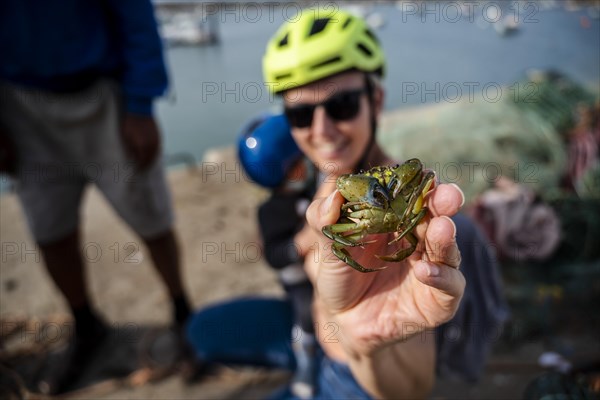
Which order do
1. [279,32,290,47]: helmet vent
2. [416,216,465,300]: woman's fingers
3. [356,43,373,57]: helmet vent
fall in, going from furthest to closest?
[279,32,290,47]: helmet vent, [356,43,373,57]: helmet vent, [416,216,465,300]: woman's fingers

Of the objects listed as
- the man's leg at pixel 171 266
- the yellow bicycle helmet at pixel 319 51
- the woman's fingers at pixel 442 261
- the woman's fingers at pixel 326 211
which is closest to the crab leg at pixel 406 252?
the woman's fingers at pixel 442 261

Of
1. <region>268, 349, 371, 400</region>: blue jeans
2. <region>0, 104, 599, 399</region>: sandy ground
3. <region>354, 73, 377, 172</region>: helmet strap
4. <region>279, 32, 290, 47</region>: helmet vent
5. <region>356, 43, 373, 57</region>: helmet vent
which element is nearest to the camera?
<region>268, 349, 371, 400</region>: blue jeans

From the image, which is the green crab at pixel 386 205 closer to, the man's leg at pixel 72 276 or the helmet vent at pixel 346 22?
the helmet vent at pixel 346 22

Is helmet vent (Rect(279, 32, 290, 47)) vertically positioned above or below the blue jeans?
above

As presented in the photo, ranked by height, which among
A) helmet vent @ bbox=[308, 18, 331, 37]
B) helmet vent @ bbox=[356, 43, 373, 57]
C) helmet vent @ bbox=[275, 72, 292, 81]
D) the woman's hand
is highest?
helmet vent @ bbox=[308, 18, 331, 37]

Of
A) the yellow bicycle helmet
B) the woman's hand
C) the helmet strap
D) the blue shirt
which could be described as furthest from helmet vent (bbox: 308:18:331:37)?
the woman's hand

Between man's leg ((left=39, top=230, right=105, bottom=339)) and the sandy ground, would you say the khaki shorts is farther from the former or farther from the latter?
the sandy ground

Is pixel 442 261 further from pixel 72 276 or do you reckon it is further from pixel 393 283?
pixel 72 276
